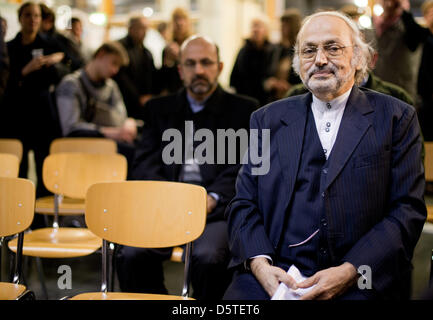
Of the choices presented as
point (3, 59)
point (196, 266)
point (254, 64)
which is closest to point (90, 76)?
point (3, 59)

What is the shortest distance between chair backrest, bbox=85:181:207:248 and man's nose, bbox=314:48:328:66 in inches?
28.1

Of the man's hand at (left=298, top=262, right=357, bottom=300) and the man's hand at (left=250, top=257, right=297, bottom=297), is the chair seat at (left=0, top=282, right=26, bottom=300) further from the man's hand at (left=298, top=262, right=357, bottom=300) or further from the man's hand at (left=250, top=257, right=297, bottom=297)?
the man's hand at (left=298, top=262, right=357, bottom=300)

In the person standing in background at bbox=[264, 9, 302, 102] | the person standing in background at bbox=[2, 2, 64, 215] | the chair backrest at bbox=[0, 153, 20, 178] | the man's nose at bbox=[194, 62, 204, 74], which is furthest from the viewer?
the person standing in background at bbox=[264, 9, 302, 102]

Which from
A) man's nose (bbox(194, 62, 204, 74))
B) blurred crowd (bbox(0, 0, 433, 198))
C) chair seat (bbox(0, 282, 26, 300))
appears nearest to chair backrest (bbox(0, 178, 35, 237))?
chair seat (bbox(0, 282, 26, 300))

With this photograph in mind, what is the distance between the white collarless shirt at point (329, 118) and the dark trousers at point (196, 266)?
2.64 feet

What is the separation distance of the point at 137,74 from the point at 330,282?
3.87 m

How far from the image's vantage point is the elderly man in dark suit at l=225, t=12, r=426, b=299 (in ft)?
5.69

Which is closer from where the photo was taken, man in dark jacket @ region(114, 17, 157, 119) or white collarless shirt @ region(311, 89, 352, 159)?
white collarless shirt @ region(311, 89, 352, 159)

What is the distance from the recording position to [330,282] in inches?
65.7

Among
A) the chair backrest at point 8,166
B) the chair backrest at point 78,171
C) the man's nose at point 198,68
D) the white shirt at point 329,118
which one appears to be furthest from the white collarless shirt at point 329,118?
the chair backrest at point 8,166

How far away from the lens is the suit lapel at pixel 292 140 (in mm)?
1892

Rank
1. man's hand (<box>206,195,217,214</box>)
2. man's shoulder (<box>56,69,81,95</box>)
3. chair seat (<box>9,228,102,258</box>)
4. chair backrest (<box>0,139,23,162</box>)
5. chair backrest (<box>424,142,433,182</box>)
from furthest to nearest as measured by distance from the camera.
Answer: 1. man's shoulder (<box>56,69,81,95</box>)
2. chair backrest (<box>0,139,23,162</box>)
3. chair backrest (<box>424,142,433,182</box>)
4. man's hand (<box>206,195,217,214</box>)
5. chair seat (<box>9,228,102,258</box>)
